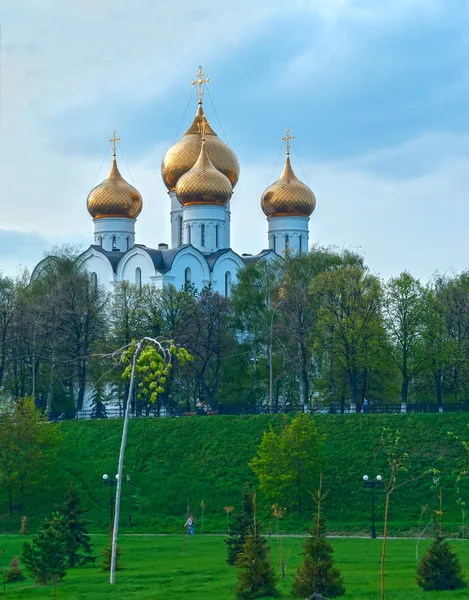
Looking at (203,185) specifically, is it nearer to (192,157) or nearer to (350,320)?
(192,157)

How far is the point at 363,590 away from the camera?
2283 centimetres

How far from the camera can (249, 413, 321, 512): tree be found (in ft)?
124

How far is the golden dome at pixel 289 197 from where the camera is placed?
6594cm

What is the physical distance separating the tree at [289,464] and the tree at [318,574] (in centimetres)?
1510

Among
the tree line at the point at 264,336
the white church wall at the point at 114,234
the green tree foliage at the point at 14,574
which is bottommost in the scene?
the green tree foliage at the point at 14,574

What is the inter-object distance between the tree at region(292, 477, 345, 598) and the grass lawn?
12.6 inches

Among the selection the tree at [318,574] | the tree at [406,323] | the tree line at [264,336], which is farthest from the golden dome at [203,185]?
the tree at [318,574]

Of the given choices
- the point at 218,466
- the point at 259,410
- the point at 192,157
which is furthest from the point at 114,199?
the point at 218,466

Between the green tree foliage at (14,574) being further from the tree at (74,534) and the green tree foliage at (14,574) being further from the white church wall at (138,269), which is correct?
the white church wall at (138,269)

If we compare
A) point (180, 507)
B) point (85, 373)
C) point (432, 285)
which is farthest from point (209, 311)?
point (180, 507)

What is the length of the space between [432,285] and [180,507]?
850 inches

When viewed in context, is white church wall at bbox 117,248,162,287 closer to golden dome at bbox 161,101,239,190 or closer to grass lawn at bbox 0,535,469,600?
golden dome at bbox 161,101,239,190

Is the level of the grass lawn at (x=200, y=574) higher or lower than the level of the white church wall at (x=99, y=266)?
lower

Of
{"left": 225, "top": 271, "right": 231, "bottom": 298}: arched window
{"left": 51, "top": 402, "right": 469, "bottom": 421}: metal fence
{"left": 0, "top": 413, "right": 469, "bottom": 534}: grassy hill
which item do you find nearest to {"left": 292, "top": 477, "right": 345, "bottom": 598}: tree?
{"left": 0, "top": 413, "right": 469, "bottom": 534}: grassy hill
